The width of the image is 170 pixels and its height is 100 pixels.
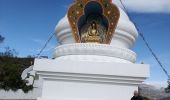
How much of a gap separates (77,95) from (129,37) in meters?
2.10

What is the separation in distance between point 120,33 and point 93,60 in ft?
3.66

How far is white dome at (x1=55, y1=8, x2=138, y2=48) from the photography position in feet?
24.7

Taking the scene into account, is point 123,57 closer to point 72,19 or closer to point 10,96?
point 72,19

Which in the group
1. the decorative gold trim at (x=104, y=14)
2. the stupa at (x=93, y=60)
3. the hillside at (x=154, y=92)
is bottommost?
the hillside at (x=154, y=92)

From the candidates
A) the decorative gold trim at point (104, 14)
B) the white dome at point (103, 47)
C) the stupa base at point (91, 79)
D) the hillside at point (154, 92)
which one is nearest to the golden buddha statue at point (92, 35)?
the decorative gold trim at point (104, 14)

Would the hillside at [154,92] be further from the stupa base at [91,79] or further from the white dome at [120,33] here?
the stupa base at [91,79]

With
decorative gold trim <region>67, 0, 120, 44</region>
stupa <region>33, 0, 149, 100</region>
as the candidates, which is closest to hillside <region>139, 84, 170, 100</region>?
stupa <region>33, 0, 149, 100</region>

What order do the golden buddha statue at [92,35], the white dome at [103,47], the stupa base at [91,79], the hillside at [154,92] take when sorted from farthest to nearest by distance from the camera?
the hillside at [154,92] < the golden buddha statue at [92,35] < the white dome at [103,47] < the stupa base at [91,79]

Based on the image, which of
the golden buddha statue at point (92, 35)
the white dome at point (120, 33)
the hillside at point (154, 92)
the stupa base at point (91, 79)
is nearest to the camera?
the stupa base at point (91, 79)

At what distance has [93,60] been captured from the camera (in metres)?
6.89

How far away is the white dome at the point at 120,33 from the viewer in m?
7.52

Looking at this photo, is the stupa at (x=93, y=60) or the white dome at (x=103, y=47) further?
the white dome at (x=103, y=47)

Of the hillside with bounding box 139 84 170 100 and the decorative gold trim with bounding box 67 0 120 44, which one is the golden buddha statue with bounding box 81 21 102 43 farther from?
the hillside with bounding box 139 84 170 100

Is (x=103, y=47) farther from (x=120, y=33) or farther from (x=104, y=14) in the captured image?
(x=104, y=14)
